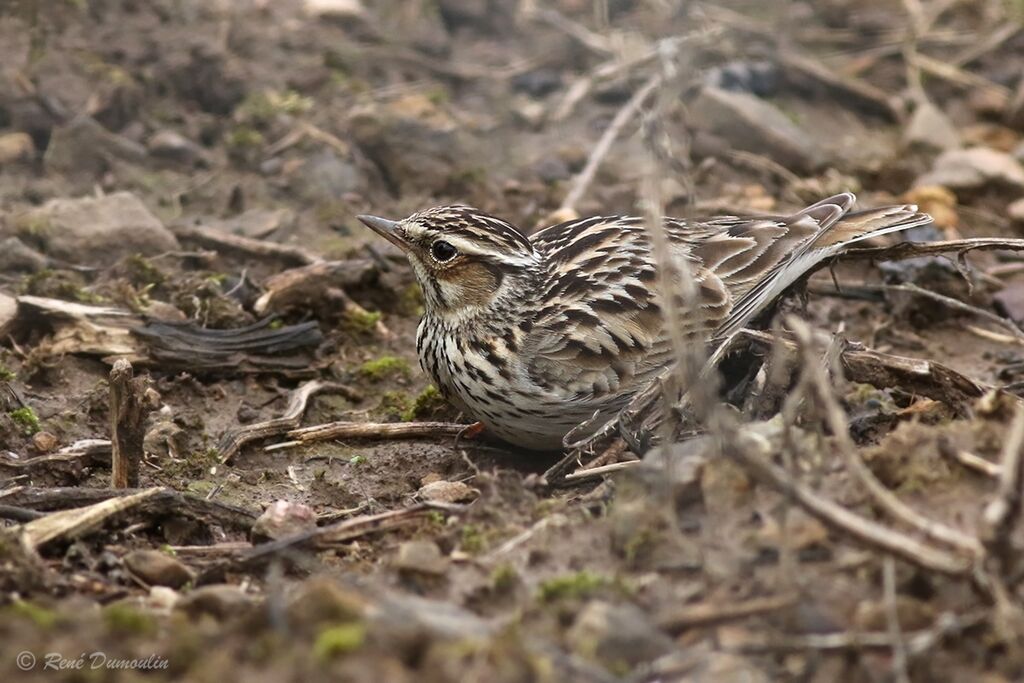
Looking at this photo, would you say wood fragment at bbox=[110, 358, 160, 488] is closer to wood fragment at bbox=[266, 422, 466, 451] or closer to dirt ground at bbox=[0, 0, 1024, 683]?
dirt ground at bbox=[0, 0, 1024, 683]

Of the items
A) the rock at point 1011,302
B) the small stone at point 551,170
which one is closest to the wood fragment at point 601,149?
the small stone at point 551,170

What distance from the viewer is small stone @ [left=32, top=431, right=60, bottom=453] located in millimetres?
6348

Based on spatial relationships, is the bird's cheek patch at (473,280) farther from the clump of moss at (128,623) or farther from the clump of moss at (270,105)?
the clump of moss at (270,105)

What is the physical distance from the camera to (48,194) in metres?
8.81

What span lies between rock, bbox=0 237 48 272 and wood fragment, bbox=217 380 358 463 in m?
1.82

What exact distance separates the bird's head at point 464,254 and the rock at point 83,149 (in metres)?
2.98

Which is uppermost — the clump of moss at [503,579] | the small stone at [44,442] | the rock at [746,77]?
the rock at [746,77]

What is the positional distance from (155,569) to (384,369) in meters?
2.78

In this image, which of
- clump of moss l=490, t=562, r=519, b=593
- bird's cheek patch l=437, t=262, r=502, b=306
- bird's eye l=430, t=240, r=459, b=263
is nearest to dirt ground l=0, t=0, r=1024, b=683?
clump of moss l=490, t=562, r=519, b=593

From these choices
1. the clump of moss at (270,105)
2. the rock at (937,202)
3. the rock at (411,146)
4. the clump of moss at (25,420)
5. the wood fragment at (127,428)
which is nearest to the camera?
the wood fragment at (127,428)

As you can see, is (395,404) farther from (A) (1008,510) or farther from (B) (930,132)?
(B) (930,132)

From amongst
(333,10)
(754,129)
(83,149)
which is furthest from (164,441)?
(333,10)

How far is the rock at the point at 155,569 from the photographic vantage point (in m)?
5.08

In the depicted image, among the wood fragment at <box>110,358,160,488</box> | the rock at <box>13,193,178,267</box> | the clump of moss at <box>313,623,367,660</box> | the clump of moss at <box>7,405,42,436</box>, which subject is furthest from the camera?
the rock at <box>13,193,178,267</box>
